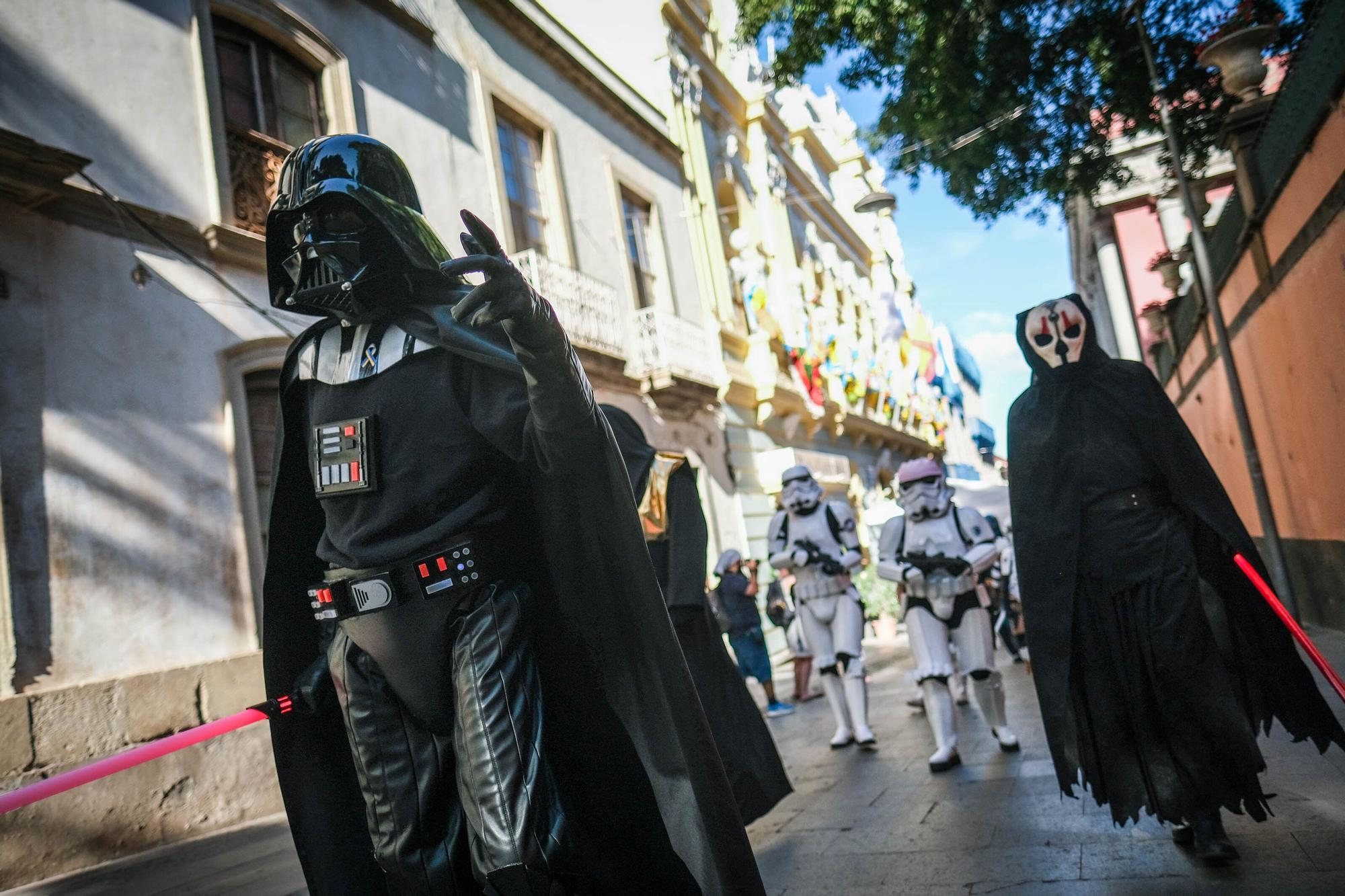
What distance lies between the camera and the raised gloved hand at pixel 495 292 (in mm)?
1973

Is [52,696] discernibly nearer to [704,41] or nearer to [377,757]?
[377,757]

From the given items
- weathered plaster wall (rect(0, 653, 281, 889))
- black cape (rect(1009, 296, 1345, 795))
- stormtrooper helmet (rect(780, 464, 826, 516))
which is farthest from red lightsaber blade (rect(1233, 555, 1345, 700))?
weathered plaster wall (rect(0, 653, 281, 889))

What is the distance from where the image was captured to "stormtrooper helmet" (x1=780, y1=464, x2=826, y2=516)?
26.7 ft

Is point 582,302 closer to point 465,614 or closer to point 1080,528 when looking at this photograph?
point 1080,528

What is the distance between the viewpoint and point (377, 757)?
90.5 inches

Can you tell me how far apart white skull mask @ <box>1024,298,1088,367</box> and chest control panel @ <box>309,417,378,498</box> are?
2980 mm

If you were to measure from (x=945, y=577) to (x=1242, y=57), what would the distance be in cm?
588

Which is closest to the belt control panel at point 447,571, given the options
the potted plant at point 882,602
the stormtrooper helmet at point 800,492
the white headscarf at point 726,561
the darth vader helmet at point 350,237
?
the darth vader helmet at point 350,237

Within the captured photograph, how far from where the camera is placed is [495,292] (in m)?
1.97

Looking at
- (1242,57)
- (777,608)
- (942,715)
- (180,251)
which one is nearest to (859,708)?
(942,715)

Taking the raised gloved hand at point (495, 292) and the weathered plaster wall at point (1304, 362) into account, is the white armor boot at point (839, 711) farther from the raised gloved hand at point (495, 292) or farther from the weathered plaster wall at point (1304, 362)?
the raised gloved hand at point (495, 292)

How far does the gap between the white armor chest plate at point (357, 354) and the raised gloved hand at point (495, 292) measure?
0.45 meters

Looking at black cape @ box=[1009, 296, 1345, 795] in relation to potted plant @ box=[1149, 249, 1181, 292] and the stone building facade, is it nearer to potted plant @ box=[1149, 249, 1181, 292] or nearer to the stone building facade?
the stone building facade

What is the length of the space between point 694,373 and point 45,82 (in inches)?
380
